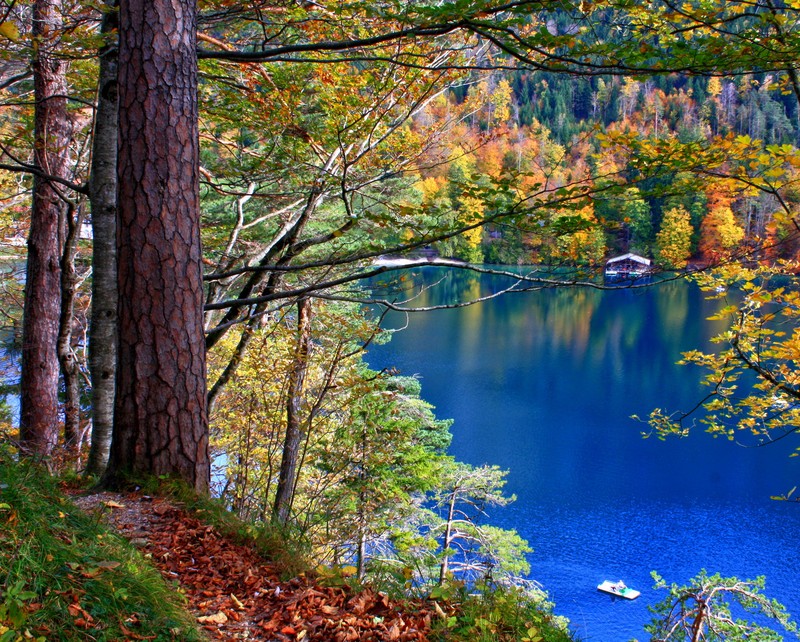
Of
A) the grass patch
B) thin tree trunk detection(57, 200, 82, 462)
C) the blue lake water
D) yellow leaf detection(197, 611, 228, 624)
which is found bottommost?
the blue lake water

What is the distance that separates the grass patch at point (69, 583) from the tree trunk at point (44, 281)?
276 cm

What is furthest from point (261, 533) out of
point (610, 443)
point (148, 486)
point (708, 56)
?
point (610, 443)

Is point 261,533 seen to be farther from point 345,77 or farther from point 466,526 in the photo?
point 466,526

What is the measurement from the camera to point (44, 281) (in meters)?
4.55

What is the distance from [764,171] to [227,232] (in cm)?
517

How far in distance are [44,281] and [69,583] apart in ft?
12.1

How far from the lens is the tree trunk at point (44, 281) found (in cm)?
423

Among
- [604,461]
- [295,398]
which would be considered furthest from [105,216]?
[604,461]

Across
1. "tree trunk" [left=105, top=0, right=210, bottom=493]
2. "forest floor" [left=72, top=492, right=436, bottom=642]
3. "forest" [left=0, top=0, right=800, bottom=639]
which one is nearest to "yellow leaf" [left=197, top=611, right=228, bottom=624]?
"forest floor" [left=72, top=492, right=436, bottom=642]

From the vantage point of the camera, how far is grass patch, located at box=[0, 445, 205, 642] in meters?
1.38

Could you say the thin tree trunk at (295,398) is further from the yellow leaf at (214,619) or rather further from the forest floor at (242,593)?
the yellow leaf at (214,619)

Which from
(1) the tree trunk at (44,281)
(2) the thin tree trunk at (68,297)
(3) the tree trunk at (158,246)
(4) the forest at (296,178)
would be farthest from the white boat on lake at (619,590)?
(3) the tree trunk at (158,246)

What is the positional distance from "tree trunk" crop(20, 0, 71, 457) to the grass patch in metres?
2.76

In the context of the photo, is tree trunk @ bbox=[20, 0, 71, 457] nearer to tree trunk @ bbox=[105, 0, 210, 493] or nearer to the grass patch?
tree trunk @ bbox=[105, 0, 210, 493]
